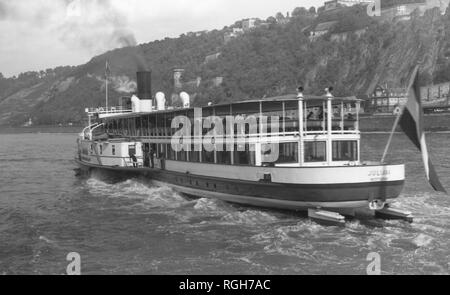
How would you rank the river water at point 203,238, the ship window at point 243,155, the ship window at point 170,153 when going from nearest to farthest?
the river water at point 203,238 → the ship window at point 243,155 → the ship window at point 170,153

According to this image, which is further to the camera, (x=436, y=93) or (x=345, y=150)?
(x=436, y=93)

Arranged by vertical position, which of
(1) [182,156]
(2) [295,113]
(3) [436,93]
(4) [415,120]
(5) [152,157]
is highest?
(3) [436,93]

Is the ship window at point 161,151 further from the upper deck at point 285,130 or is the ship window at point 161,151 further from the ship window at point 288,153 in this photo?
the ship window at point 288,153

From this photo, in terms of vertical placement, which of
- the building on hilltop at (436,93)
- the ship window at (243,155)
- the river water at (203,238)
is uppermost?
the building on hilltop at (436,93)

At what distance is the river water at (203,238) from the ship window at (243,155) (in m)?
2.11

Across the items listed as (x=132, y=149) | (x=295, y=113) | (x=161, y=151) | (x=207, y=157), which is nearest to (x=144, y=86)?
(x=132, y=149)

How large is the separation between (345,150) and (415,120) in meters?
4.34

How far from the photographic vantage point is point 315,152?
23.4 meters

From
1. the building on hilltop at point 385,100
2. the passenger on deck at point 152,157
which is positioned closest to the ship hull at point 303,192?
the passenger on deck at point 152,157

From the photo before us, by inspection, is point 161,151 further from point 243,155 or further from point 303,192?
point 303,192

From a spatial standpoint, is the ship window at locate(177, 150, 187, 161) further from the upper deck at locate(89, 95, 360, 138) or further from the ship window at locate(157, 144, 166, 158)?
the ship window at locate(157, 144, 166, 158)

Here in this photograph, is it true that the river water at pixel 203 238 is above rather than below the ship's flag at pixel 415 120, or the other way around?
below

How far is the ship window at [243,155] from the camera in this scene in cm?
2400
